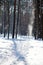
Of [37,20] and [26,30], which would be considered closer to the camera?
[37,20]

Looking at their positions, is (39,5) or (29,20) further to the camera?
(29,20)

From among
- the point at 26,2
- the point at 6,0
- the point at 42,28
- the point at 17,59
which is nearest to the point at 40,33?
the point at 42,28

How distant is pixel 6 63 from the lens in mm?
6805

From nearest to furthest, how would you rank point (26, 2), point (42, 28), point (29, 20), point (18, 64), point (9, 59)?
point (18, 64) → point (9, 59) → point (42, 28) → point (26, 2) → point (29, 20)

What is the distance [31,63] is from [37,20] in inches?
522

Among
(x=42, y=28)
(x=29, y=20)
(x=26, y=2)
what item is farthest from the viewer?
(x=29, y=20)

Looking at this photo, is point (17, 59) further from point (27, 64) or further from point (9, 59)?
point (27, 64)

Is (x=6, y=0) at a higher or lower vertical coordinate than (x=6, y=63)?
higher

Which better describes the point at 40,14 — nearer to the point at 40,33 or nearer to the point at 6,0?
the point at 40,33

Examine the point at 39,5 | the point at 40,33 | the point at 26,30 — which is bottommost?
the point at 26,30

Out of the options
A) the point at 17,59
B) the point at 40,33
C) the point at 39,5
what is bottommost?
the point at 40,33

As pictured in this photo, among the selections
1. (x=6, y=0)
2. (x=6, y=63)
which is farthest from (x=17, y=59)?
(x=6, y=0)

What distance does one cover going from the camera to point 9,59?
7438 millimetres

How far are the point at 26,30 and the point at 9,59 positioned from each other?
42660mm
